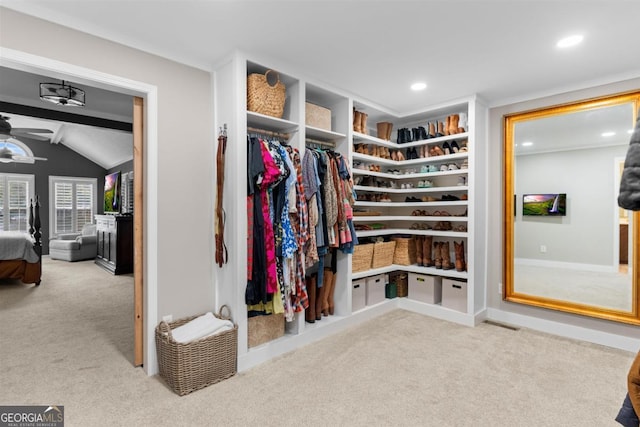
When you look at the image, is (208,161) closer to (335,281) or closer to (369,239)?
(335,281)

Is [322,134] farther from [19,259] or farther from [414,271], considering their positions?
[19,259]

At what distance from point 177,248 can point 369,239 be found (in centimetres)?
227

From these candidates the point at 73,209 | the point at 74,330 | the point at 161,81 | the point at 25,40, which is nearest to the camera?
the point at 25,40

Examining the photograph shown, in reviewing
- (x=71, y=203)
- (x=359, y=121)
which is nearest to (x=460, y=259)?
(x=359, y=121)

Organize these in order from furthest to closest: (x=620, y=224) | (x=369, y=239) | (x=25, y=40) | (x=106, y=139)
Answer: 1. (x=106, y=139)
2. (x=369, y=239)
3. (x=620, y=224)
4. (x=25, y=40)

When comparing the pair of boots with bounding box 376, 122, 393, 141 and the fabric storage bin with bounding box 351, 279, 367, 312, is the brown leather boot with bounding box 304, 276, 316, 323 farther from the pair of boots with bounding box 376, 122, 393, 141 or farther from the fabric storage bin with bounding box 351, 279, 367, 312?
the pair of boots with bounding box 376, 122, 393, 141

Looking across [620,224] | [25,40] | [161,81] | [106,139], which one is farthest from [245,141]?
[106,139]

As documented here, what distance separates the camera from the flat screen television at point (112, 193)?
7.77 meters

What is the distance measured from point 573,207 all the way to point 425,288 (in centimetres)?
167

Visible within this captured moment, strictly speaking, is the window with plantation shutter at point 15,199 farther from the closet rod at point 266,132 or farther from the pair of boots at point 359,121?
the pair of boots at point 359,121

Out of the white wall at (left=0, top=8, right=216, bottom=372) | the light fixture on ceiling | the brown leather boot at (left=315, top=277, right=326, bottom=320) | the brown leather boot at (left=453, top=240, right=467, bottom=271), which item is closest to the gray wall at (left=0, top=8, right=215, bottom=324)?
the white wall at (left=0, top=8, right=216, bottom=372)

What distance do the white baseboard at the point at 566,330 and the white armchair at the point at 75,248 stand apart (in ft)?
26.5

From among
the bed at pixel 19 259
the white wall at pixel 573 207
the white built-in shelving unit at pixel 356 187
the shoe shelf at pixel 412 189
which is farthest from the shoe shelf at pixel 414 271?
the bed at pixel 19 259

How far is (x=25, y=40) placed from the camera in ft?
6.33
